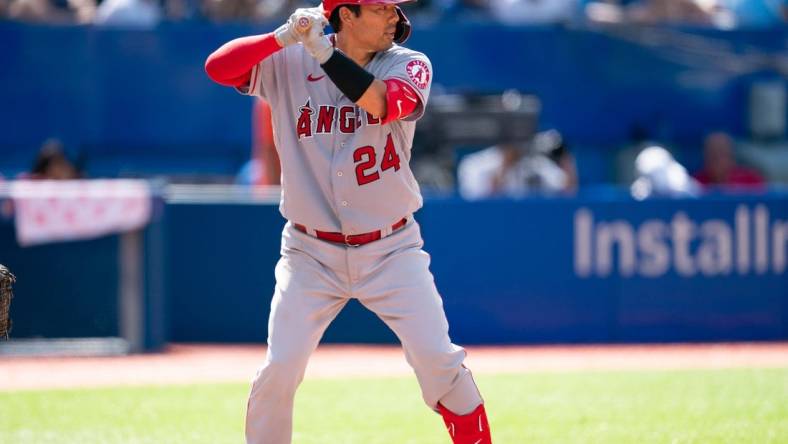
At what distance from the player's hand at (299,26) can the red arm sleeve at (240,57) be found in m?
0.08

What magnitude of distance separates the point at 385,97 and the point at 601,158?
355 inches

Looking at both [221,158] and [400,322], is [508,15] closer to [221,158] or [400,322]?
[221,158]

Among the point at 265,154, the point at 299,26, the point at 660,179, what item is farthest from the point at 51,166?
the point at 299,26

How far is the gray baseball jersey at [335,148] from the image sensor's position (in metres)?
4.69

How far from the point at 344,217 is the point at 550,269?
5.65 m

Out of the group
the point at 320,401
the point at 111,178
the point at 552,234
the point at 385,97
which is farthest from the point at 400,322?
the point at 111,178

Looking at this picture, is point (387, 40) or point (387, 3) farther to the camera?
point (387, 40)

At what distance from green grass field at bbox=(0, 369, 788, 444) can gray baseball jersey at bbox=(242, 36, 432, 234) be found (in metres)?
1.63

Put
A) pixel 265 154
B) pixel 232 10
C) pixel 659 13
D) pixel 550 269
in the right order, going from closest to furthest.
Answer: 1. pixel 550 269
2. pixel 265 154
3. pixel 232 10
4. pixel 659 13

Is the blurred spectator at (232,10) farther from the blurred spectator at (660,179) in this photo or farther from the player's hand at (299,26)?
the player's hand at (299,26)

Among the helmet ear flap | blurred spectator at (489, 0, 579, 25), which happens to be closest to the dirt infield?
the helmet ear flap

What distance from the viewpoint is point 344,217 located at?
4.70m

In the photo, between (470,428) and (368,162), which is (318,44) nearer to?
(368,162)

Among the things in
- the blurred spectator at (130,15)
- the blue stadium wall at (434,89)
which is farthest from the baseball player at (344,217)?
the blurred spectator at (130,15)
